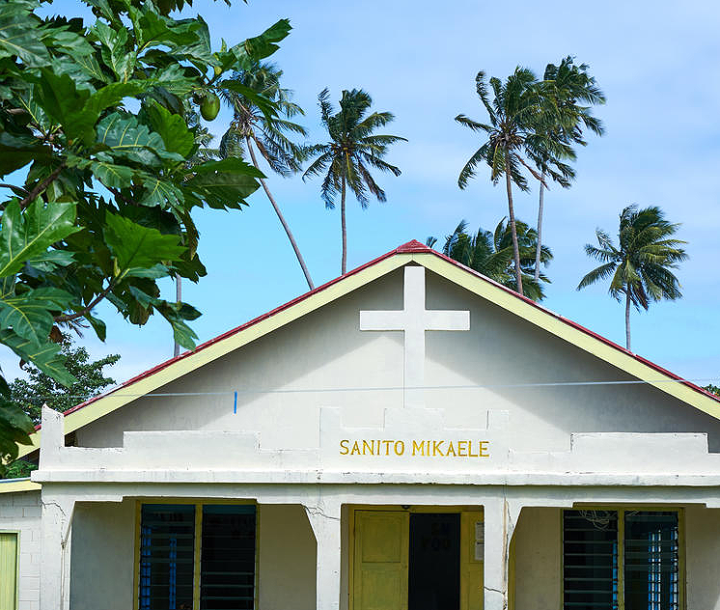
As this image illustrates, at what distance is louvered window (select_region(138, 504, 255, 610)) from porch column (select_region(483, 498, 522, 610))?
141 inches

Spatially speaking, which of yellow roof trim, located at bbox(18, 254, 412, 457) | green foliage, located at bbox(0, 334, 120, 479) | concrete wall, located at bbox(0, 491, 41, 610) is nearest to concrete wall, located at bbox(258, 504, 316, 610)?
yellow roof trim, located at bbox(18, 254, 412, 457)

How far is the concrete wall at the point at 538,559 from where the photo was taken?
45.8 ft

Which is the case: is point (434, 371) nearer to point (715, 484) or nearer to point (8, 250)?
point (715, 484)

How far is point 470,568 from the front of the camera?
14203 mm

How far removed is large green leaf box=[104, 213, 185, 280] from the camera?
5.98 metres

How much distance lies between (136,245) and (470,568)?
936 cm

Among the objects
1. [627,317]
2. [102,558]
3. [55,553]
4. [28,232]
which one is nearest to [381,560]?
[102,558]

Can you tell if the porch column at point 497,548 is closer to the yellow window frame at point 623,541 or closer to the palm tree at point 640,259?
the yellow window frame at point 623,541

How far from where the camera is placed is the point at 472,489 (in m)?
12.1

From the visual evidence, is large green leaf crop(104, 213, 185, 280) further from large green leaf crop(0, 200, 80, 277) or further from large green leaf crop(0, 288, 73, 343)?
large green leaf crop(0, 288, 73, 343)

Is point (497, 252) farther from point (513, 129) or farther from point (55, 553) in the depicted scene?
point (55, 553)

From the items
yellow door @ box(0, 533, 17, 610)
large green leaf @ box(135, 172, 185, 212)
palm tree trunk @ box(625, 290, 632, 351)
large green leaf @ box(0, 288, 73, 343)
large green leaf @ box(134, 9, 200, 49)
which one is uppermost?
palm tree trunk @ box(625, 290, 632, 351)

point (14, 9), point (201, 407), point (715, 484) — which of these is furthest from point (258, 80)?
point (14, 9)

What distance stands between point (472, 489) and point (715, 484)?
2689mm
